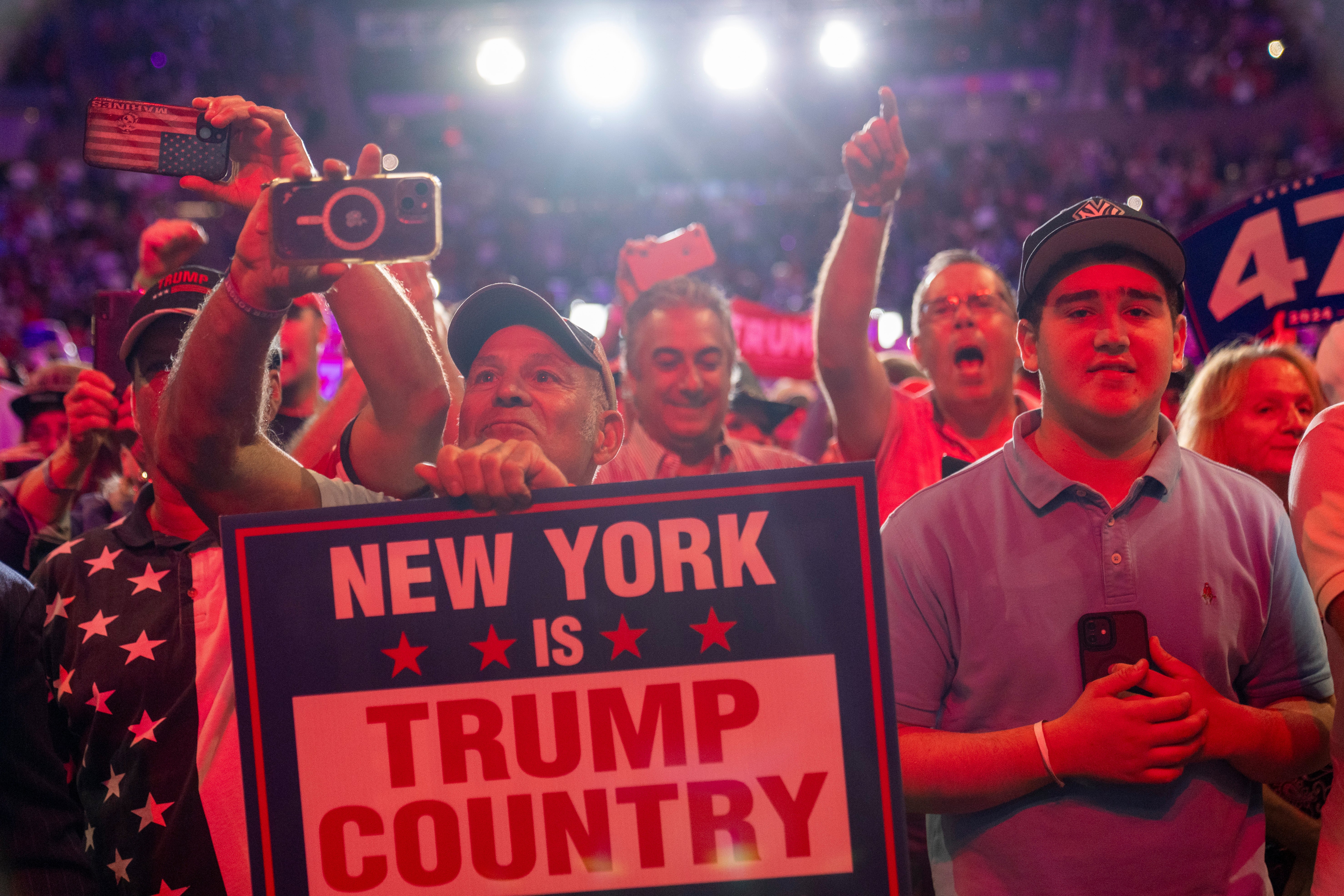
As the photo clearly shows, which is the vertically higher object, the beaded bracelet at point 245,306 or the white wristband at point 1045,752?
the beaded bracelet at point 245,306

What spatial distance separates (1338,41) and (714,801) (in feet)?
61.2

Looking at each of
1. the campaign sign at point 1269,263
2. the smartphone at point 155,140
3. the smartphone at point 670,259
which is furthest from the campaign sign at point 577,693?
the smartphone at point 670,259

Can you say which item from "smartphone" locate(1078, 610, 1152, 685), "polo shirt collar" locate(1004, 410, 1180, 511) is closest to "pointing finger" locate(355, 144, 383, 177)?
"polo shirt collar" locate(1004, 410, 1180, 511)

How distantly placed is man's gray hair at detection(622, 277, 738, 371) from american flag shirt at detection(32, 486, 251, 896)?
146 centimetres

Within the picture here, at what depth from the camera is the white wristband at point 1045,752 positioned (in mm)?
1407

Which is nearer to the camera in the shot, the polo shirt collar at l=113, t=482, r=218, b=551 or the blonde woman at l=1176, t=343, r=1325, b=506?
the polo shirt collar at l=113, t=482, r=218, b=551

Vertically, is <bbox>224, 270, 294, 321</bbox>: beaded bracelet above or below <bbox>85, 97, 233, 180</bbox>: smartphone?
below

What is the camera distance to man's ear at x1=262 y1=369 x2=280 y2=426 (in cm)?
174

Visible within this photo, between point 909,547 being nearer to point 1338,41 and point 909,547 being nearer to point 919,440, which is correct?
point 919,440

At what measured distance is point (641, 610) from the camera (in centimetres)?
132

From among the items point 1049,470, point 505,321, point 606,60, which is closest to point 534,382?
point 505,321

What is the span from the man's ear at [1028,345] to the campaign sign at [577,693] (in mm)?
511

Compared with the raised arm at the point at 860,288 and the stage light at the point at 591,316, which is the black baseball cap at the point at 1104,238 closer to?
the raised arm at the point at 860,288

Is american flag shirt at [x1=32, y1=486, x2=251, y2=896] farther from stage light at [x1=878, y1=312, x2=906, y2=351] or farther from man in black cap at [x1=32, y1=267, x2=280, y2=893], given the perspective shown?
stage light at [x1=878, y1=312, x2=906, y2=351]
